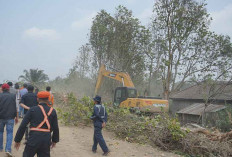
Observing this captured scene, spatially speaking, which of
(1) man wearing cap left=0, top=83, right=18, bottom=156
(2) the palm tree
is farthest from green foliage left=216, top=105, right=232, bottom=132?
(2) the palm tree

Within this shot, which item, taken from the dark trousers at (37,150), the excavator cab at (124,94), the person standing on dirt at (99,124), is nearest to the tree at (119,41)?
the excavator cab at (124,94)

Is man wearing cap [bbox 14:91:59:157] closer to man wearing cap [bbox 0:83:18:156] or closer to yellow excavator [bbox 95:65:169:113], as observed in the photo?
man wearing cap [bbox 0:83:18:156]

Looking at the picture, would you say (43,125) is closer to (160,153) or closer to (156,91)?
(160,153)

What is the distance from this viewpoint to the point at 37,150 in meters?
4.14

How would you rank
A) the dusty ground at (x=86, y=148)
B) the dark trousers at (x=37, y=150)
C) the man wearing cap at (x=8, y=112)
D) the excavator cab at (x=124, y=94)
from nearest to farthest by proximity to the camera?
the dark trousers at (x=37, y=150) → the man wearing cap at (x=8, y=112) → the dusty ground at (x=86, y=148) → the excavator cab at (x=124, y=94)

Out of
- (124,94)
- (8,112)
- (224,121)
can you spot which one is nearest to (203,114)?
(224,121)

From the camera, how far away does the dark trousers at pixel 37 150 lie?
406 cm

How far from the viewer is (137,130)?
905 centimetres

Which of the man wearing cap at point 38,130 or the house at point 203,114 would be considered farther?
the house at point 203,114

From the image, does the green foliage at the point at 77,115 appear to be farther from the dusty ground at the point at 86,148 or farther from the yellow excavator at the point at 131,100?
the yellow excavator at the point at 131,100

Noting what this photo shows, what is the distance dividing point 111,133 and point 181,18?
14522 millimetres

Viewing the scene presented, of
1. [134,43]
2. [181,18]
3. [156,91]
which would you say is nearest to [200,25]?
[181,18]

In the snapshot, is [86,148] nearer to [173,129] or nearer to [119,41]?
[173,129]

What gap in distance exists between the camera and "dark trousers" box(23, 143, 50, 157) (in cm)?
406
